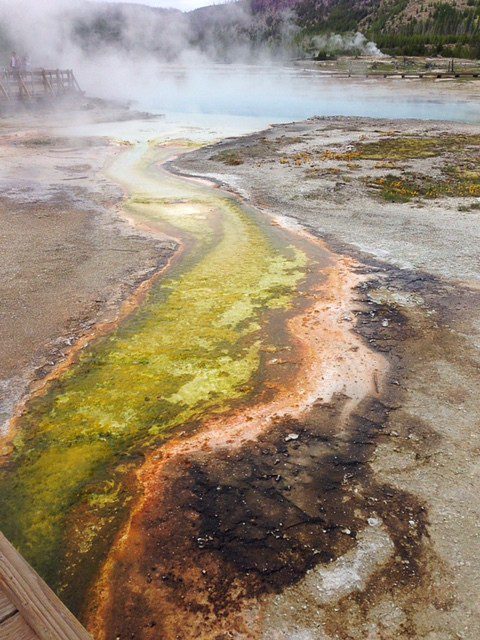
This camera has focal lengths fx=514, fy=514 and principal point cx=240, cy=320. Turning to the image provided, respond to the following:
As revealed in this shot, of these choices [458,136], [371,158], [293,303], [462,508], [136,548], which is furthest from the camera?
[458,136]

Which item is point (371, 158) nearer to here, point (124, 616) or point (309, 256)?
point (309, 256)

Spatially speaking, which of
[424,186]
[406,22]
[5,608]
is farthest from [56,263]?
[406,22]

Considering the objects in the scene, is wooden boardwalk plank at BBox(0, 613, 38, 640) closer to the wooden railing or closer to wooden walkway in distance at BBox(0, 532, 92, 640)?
wooden walkway in distance at BBox(0, 532, 92, 640)

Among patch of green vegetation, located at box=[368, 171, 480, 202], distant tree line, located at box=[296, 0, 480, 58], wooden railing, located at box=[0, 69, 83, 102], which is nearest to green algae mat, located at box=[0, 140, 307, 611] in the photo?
patch of green vegetation, located at box=[368, 171, 480, 202]

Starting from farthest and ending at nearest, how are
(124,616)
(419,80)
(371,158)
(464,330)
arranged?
(419,80)
(371,158)
(464,330)
(124,616)

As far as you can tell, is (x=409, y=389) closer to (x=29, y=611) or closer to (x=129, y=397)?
(x=129, y=397)

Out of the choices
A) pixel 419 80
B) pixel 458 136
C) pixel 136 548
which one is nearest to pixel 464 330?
pixel 136 548
